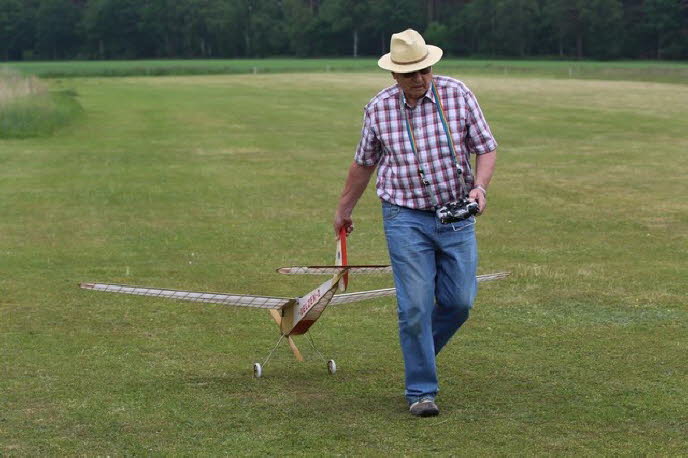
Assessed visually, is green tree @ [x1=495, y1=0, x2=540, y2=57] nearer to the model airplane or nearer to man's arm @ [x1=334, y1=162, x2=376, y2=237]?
the model airplane

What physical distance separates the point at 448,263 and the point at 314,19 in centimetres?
15472

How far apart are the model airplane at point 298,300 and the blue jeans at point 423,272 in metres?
0.41

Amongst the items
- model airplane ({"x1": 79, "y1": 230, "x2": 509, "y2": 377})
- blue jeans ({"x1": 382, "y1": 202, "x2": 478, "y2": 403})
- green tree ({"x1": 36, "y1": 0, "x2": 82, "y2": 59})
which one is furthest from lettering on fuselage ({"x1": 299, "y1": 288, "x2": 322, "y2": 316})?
green tree ({"x1": 36, "y1": 0, "x2": 82, "y2": 59})

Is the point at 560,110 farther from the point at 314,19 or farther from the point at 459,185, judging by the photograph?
the point at 314,19

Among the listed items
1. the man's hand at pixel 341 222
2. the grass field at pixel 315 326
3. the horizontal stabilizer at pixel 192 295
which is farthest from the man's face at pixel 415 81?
the grass field at pixel 315 326

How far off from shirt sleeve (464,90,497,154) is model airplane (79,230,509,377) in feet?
3.10

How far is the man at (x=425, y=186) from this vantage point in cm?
609

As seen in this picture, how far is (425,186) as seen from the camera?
6117 mm

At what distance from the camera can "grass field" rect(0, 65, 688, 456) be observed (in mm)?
5953

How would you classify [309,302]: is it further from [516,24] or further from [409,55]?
[516,24]

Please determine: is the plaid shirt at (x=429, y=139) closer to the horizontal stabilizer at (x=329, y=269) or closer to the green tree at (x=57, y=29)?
the horizontal stabilizer at (x=329, y=269)

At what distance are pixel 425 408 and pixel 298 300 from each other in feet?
4.00

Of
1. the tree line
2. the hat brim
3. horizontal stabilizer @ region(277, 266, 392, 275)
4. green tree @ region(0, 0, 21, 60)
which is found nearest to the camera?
the hat brim

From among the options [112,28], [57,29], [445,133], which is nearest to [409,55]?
[445,133]
